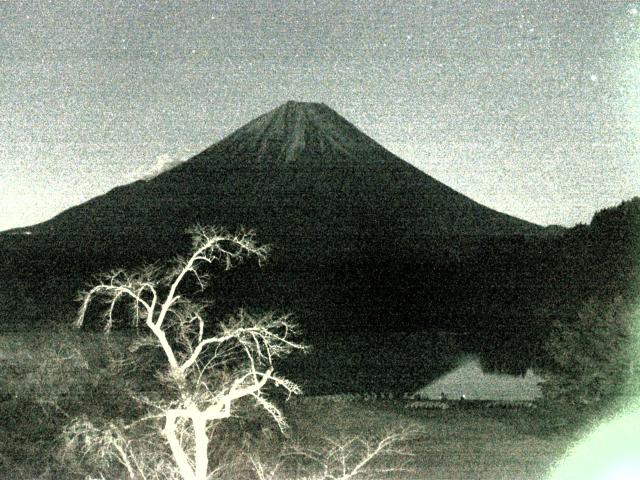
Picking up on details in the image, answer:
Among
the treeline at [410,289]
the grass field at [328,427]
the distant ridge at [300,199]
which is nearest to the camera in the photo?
the grass field at [328,427]

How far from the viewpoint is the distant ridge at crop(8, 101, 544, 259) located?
80188 mm

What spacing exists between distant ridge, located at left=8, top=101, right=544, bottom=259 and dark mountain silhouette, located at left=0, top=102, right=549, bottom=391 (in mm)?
267

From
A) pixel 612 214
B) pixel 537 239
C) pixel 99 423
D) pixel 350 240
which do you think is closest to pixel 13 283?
pixel 350 240

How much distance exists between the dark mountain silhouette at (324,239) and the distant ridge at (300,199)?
267mm

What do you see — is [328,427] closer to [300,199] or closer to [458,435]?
[458,435]

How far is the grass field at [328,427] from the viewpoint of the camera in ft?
38.0

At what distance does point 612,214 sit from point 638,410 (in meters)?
17.8

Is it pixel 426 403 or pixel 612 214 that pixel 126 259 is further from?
pixel 426 403

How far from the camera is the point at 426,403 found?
17359 mm

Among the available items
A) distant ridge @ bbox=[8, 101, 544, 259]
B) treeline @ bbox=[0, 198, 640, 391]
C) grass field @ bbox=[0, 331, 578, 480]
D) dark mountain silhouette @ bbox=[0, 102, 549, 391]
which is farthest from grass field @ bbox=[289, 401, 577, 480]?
distant ridge @ bbox=[8, 101, 544, 259]

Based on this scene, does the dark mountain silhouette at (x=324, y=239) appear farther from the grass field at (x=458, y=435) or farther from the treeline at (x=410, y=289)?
the grass field at (x=458, y=435)

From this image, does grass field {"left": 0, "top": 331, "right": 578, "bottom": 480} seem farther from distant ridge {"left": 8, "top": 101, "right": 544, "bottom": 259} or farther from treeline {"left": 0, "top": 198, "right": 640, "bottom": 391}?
distant ridge {"left": 8, "top": 101, "right": 544, "bottom": 259}

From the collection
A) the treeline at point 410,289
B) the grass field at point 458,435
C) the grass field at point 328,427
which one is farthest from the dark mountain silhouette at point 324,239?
the grass field at point 328,427

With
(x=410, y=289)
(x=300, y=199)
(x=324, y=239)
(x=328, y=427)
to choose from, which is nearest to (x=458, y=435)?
(x=328, y=427)
